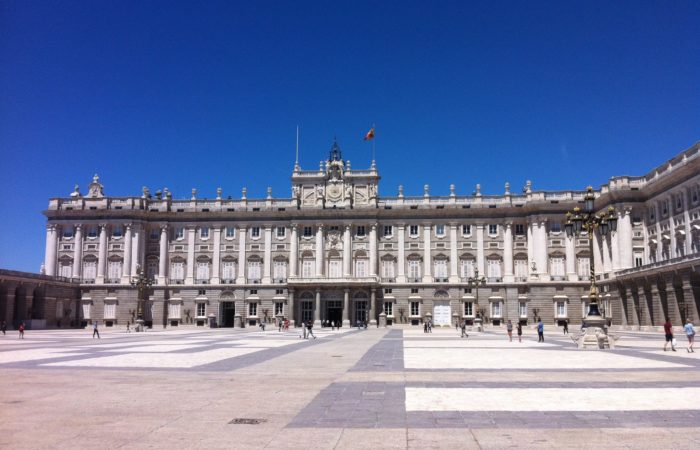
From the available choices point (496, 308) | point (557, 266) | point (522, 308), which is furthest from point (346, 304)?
point (557, 266)

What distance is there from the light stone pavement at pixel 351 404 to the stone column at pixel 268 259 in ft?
191

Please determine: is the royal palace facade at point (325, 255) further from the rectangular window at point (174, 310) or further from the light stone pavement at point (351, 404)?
the light stone pavement at point (351, 404)

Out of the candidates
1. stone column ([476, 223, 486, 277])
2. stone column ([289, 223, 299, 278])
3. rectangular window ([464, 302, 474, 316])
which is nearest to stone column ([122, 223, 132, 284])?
stone column ([289, 223, 299, 278])

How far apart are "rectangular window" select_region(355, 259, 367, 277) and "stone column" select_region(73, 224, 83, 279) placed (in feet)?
122

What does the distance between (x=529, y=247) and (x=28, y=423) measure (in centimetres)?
7275

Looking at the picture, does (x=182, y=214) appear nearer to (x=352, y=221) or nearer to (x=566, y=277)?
(x=352, y=221)

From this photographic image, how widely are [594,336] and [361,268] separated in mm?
51686

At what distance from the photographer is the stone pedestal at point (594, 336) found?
1193 inches

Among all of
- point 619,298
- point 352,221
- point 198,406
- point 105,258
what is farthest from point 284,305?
point 198,406

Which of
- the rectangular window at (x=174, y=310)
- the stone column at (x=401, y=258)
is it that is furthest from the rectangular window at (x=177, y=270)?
the stone column at (x=401, y=258)

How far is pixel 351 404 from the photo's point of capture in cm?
1312

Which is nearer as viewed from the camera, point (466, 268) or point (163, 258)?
point (466, 268)

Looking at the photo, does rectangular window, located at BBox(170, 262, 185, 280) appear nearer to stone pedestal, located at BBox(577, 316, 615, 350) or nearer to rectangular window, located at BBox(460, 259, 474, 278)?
rectangular window, located at BBox(460, 259, 474, 278)

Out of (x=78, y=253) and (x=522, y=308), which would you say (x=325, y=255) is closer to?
(x=522, y=308)
